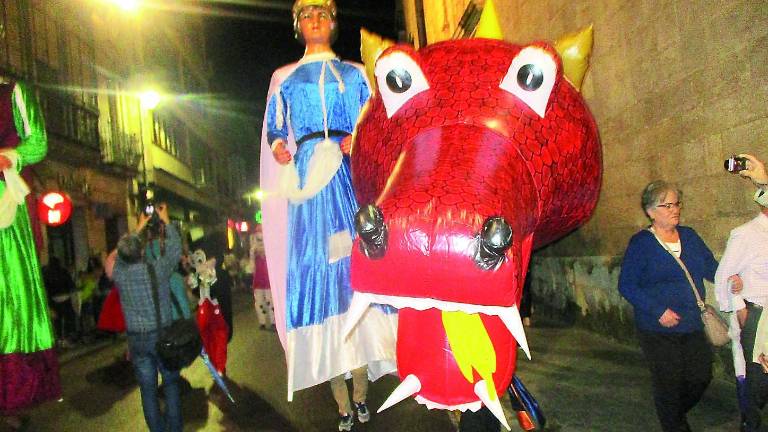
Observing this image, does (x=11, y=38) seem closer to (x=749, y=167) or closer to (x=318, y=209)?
(x=318, y=209)

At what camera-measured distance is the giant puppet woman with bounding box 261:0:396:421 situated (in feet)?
11.0

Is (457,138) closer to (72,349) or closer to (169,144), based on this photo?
(72,349)

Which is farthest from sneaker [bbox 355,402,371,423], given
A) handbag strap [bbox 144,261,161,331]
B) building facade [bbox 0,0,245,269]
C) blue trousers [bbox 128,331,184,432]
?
building facade [bbox 0,0,245,269]

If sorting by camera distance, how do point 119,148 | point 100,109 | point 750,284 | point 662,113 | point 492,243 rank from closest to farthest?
point 492,243 < point 750,284 < point 662,113 < point 100,109 < point 119,148

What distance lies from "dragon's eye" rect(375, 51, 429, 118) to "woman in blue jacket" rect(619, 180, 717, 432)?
1.80 m

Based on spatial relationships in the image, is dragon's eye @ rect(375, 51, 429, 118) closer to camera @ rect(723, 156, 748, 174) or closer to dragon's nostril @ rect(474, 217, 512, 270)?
dragon's nostril @ rect(474, 217, 512, 270)

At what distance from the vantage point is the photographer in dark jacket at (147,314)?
4238 mm

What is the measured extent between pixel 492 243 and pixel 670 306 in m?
2.28

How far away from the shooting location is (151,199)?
4.70 m

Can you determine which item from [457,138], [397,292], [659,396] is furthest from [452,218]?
[659,396]

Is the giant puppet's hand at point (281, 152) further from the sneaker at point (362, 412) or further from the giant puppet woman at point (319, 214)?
the sneaker at point (362, 412)

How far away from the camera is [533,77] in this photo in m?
Result: 2.32

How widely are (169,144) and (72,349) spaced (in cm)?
1982

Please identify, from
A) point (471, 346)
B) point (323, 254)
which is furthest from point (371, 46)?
point (471, 346)
